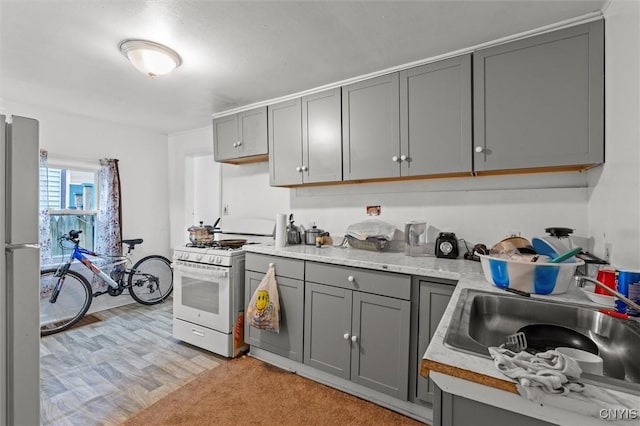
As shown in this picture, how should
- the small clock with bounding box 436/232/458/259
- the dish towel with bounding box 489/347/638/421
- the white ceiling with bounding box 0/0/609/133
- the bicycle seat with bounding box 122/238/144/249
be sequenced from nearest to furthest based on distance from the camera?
1. the dish towel with bounding box 489/347/638/421
2. the white ceiling with bounding box 0/0/609/133
3. the small clock with bounding box 436/232/458/259
4. the bicycle seat with bounding box 122/238/144/249

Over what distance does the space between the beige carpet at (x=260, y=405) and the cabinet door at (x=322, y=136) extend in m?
1.61

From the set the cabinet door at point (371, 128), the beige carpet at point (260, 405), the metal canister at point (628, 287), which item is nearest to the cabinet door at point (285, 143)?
the cabinet door at point (371, 128)

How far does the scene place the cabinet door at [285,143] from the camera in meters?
2.67

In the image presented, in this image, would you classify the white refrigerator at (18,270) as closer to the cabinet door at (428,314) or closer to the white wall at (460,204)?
the cabinet door at (428,314)

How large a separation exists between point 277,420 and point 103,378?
1.42 m

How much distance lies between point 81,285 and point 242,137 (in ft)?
8.01

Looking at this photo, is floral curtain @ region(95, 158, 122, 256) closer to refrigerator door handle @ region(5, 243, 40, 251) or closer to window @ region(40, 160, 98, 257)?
window @ region(40, 160, 98, 257)

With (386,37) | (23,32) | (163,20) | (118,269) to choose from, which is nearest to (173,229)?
(118,269)

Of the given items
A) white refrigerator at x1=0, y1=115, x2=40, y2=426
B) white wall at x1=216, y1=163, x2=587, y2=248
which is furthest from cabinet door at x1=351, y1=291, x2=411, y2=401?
white refrigerator at x1=0, y1=115, x2=40, y2=426

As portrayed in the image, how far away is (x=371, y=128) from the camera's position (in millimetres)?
2287

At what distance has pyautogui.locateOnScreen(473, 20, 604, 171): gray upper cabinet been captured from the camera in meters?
1.61

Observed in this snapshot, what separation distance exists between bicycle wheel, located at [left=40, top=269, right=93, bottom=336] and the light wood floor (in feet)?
0.66

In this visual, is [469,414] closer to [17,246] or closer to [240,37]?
[17,246]

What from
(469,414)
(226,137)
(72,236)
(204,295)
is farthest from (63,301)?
(469,414)
